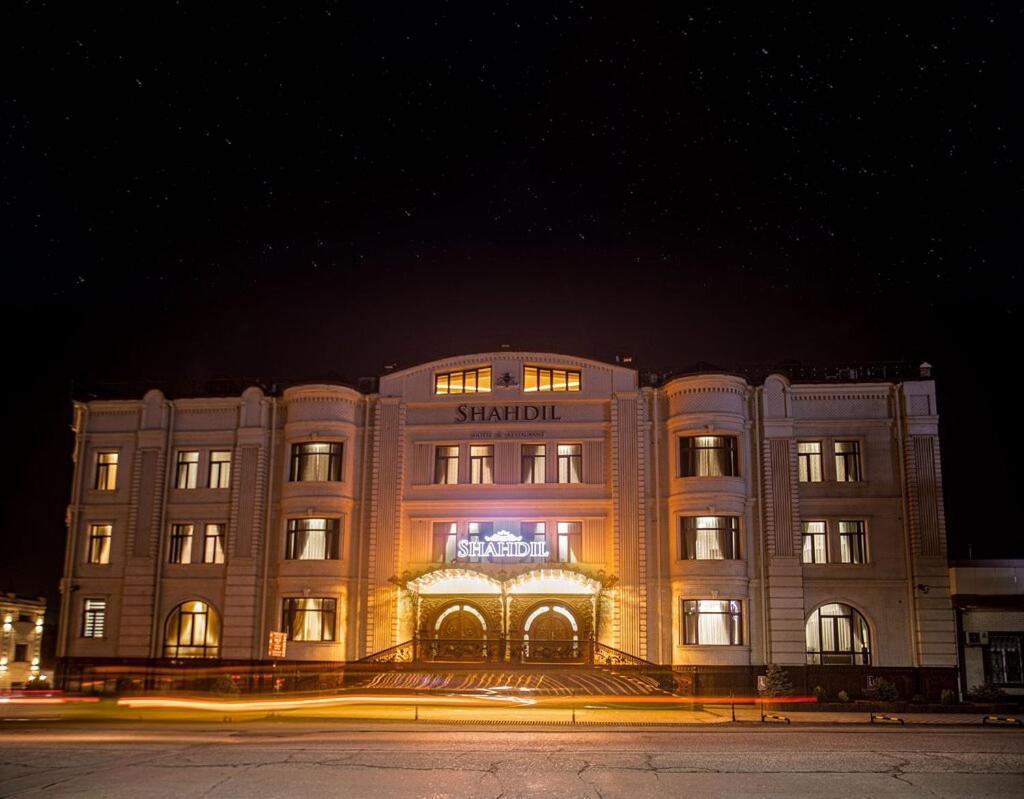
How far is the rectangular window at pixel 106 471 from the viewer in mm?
45812

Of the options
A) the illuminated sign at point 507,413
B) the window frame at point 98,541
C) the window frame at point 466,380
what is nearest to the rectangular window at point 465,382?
the window frame at point 466,380

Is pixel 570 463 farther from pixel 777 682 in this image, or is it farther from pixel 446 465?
pixel 777 682

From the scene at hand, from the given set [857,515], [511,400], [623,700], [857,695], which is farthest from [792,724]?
[511,400]

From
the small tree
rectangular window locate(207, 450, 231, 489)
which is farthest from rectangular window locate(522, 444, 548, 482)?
rectangular window locate(207, 450, 231, 489)

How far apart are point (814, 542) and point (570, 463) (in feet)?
35.6

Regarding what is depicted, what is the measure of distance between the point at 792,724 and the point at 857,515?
55.8 feet

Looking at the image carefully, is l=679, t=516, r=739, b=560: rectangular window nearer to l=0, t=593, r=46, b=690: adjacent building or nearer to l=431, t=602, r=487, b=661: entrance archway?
l=431, t=602, r=487, b=661: entrance archway

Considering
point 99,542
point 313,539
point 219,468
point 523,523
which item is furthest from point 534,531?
point 99,542

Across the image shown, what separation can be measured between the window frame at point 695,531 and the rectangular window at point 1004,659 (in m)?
10.2

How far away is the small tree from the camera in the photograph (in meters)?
37.2

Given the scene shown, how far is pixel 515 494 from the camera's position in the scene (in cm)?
4278

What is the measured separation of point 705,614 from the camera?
40156 mm

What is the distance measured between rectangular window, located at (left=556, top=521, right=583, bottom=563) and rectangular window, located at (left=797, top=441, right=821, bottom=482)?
384 inches

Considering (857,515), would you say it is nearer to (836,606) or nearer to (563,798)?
(836,606)
